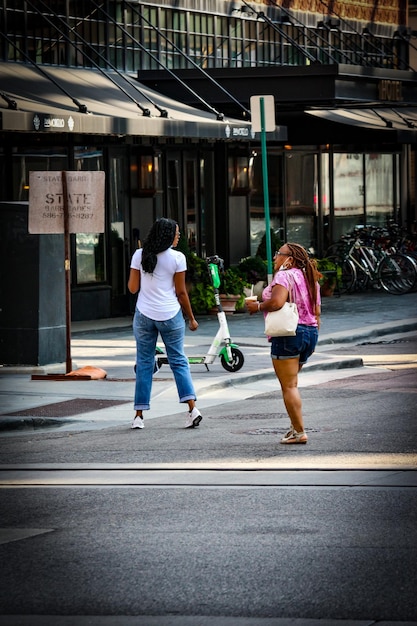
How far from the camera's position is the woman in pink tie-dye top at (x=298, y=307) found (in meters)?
11.9

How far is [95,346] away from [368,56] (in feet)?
57.9

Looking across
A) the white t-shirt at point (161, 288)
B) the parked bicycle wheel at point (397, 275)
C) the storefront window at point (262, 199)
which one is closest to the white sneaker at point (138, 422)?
the white t-shirt at point (161, 288)

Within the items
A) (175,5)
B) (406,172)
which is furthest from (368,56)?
(175,5)

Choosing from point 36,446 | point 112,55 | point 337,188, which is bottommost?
point 36,446

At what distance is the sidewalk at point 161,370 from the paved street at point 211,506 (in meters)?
0.05

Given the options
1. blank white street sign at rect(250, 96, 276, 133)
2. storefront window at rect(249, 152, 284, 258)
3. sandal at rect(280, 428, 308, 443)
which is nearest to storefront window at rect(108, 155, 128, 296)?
storefront window at rect(249, 152, 284, 258)

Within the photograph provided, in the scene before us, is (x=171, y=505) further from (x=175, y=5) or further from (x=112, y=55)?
(x=175, y=5)

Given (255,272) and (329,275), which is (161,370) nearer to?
(255,272)

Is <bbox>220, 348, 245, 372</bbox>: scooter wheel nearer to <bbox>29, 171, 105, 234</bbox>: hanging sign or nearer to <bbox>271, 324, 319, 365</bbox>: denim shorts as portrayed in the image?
<bbox>29, 171, 105, 234</bbox>: hanging sign

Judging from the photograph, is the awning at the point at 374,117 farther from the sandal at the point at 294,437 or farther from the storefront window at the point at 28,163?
the sandal at the point at 294,437

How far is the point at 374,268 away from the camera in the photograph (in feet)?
94.8

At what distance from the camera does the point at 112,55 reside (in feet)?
86.1

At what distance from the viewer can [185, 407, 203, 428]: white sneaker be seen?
12812 mm

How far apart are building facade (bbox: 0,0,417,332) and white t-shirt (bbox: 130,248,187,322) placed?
733 cm
